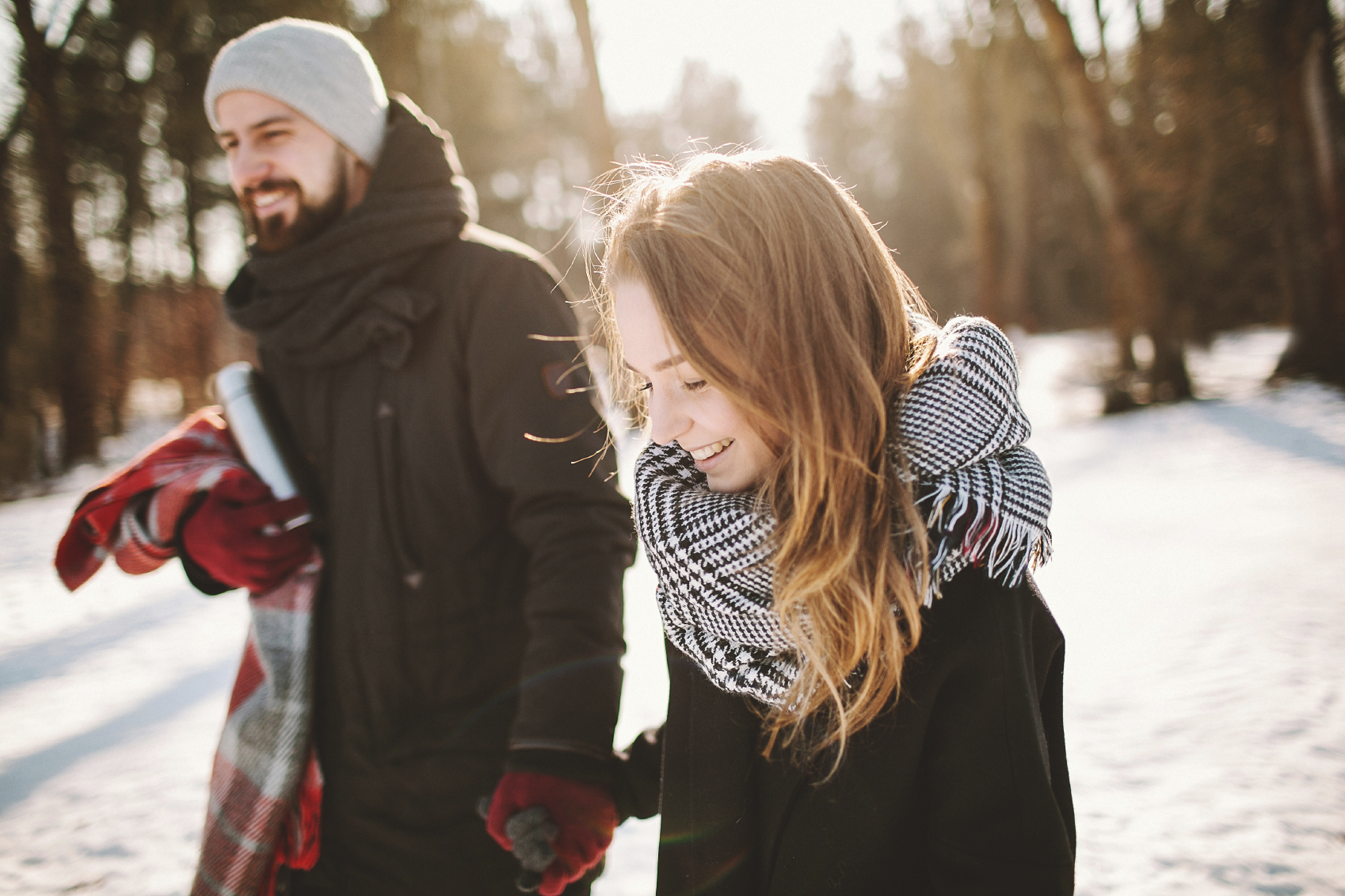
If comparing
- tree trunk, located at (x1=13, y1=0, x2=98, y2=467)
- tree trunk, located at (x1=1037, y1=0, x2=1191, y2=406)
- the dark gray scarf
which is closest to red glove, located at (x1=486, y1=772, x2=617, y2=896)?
the dark gray scarf

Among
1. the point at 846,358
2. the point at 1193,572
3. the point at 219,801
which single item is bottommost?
the point at 1193,572

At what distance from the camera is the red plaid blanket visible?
1.52m

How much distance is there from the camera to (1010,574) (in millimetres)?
978

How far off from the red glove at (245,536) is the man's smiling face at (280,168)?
588 mm

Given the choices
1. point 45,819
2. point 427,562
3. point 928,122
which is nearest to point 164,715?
point 45,819

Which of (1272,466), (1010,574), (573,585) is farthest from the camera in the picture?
(1272,466)

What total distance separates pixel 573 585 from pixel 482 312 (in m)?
0.62

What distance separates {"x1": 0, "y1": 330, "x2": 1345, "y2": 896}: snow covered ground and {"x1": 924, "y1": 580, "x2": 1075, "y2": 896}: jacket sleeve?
5.70 feet

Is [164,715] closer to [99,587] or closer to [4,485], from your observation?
[99,587]

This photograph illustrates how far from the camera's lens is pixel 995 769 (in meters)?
0.98

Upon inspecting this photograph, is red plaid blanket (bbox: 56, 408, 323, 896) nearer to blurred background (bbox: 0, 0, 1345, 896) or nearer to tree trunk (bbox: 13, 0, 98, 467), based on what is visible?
blurred background (bbox: 0, 0, 1345, 896)

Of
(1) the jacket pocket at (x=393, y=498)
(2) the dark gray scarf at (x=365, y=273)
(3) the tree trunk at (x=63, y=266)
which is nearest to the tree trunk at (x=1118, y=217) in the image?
(2) the dark gray scarf at (x=365, y=273)

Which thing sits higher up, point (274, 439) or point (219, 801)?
point (274, 439)

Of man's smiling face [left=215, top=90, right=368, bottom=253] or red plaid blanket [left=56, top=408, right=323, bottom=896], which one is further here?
man's smiling face [left=215, top=90, right=368, bottom=253]
